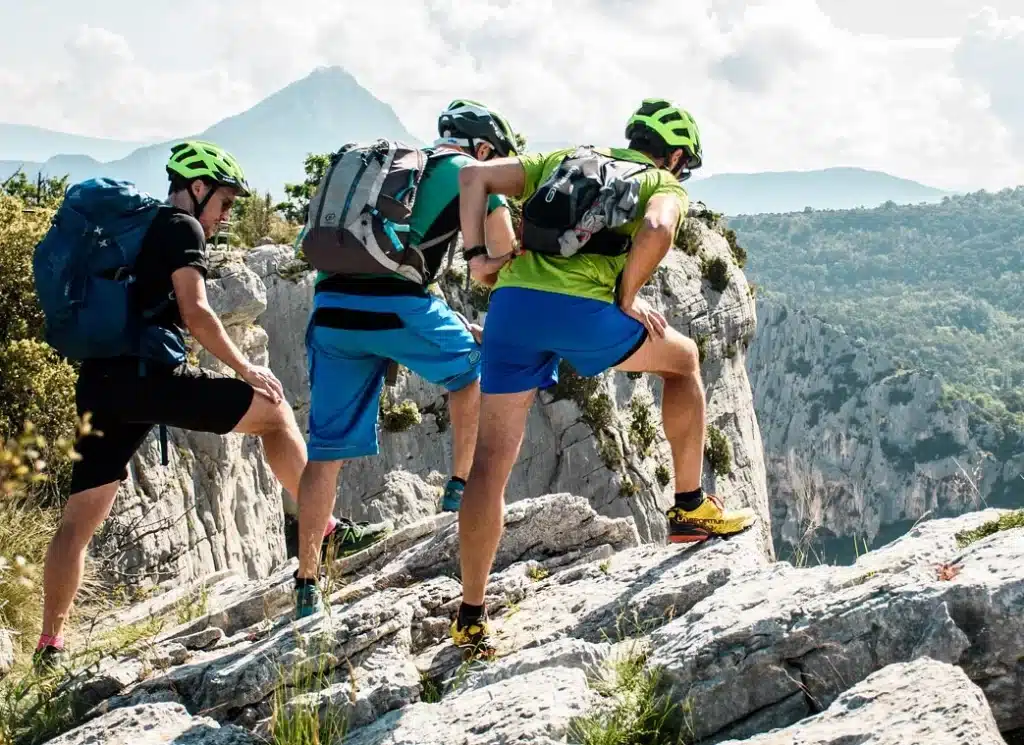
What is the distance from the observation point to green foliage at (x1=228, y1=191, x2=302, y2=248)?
32031 millimetres

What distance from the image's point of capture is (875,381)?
7328 inches

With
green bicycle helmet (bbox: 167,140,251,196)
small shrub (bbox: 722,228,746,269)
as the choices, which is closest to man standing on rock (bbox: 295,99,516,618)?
green bicycle helmet (bbox: 167,140,251,196)

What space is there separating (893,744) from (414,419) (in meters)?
29.7

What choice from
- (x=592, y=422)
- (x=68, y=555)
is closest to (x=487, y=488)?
(x=68, y=555)

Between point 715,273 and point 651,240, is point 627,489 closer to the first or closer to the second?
point 715,273

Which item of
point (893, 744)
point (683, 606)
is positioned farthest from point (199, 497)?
point (893, 744)

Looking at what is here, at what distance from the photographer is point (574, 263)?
216 inches

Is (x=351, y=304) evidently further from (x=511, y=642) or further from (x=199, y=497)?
(x=199, y=497)

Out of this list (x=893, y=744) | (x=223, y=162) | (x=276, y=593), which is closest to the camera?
(x=893, y=744)

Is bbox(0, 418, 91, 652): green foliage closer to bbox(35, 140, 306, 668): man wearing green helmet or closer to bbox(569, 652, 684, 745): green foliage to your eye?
bbox(35, 140, 306, 668): man wearing green helmet

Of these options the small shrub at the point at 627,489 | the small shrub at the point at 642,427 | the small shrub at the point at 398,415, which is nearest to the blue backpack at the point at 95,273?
the small shrub at the point at 398,415

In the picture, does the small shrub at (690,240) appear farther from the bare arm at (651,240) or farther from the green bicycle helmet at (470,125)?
the bare arm at (651,240)

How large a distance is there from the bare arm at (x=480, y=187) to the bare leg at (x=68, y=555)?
264 cm

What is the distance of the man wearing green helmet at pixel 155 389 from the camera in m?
5.75
